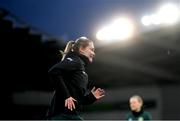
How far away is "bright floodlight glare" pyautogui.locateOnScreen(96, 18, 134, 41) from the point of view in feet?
49.4

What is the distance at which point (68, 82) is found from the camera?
10.9ft

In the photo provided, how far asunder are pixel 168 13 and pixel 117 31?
2.22 metres

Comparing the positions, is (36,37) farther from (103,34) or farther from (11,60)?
(103,34)

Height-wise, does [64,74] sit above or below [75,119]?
above

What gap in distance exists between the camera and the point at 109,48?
613 inches

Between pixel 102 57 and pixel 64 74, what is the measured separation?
13.0m

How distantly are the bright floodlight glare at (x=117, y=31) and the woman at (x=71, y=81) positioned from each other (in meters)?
11.4

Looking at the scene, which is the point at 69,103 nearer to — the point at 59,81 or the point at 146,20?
the point at 59,81

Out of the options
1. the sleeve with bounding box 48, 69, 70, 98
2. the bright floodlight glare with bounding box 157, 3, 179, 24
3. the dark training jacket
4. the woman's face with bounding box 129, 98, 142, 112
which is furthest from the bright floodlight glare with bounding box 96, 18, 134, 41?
the sleeve with bounding box 48, 69, 70, 98

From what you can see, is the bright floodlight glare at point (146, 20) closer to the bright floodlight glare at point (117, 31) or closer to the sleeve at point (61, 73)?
the bright floodlight glare at point (117, 31)

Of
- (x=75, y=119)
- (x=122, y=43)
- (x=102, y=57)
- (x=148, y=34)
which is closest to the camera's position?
(x=75, y=119)

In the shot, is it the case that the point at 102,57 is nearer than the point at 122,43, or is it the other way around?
the point at 122,43

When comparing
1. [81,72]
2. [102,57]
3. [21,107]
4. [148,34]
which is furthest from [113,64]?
[81,72]

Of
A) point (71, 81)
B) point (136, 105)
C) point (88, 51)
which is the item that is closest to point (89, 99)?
point (71, 81)
